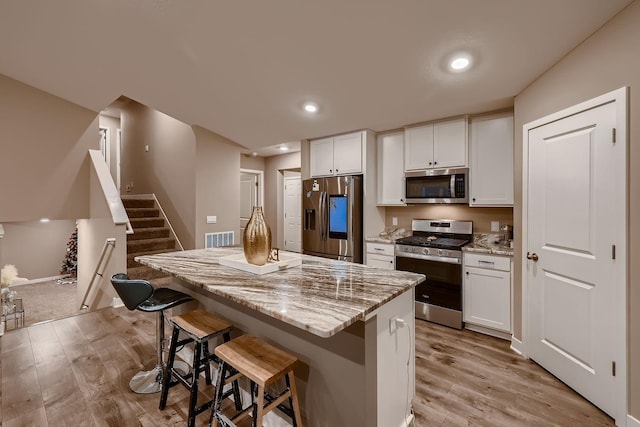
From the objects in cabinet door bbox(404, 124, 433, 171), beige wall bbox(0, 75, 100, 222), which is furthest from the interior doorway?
cabinet door bbox(404, 124, 433, 171)

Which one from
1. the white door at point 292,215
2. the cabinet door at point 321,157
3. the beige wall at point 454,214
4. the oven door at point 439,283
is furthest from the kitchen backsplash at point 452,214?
the white door at point 292,215

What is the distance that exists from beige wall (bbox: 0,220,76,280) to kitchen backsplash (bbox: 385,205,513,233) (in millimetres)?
7697

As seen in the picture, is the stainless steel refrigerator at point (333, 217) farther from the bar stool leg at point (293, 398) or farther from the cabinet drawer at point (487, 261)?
the bar stool leg at point (293, 398)

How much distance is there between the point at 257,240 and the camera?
1802 mm

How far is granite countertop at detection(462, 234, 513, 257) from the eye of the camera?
2.84 metres

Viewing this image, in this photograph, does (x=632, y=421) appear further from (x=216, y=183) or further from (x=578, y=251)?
(x=216, y=183)

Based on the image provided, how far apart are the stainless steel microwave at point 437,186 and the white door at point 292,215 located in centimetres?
326

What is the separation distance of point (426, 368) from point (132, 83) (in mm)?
4373

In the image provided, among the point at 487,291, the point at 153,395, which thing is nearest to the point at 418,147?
the point at 487,291

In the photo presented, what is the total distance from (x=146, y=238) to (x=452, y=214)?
4.87 metres

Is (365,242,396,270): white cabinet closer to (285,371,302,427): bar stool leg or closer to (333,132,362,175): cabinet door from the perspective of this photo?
(333,132,362,175): cabinet door

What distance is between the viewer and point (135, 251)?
4.57 m

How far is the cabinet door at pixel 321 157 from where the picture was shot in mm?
4121

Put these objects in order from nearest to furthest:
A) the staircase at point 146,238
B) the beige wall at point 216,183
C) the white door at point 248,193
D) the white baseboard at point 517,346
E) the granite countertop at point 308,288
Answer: the granite countertop at point 308,288 < the white baseboard at point 517,346 < the staircase at point 146,238 < the beige wall at point 216,183 < the white door at point 248,193
